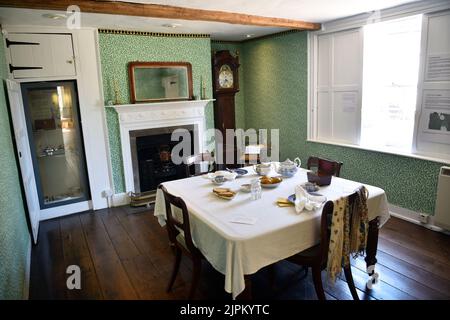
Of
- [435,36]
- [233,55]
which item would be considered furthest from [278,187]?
[233,55]

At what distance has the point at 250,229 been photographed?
1.88 m

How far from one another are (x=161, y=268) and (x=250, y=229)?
49.8 inches

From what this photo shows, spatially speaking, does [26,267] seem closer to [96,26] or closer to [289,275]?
[289,275]

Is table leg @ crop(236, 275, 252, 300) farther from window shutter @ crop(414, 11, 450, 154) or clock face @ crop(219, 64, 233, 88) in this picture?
clock face @ crop(219, 64, 233, 88)

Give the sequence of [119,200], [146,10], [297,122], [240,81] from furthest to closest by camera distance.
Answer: [240,81], [297,122], [119,200], [146,10]

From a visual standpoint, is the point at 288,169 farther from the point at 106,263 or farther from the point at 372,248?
the point at 106,263

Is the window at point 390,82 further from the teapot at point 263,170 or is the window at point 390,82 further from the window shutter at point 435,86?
the teapot at point 263,170

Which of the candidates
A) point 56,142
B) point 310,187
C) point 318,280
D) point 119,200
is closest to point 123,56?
point 56,142

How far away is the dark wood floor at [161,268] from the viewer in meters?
2.41

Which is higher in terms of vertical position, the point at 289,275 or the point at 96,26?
the point at 96,26

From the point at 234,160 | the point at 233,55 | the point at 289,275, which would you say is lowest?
the point at 289,275

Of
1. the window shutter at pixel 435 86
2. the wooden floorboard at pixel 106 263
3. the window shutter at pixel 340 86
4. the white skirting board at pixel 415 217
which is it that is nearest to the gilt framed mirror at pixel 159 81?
the wooden floorboard at pixel 106 263

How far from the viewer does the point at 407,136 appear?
364 cm
